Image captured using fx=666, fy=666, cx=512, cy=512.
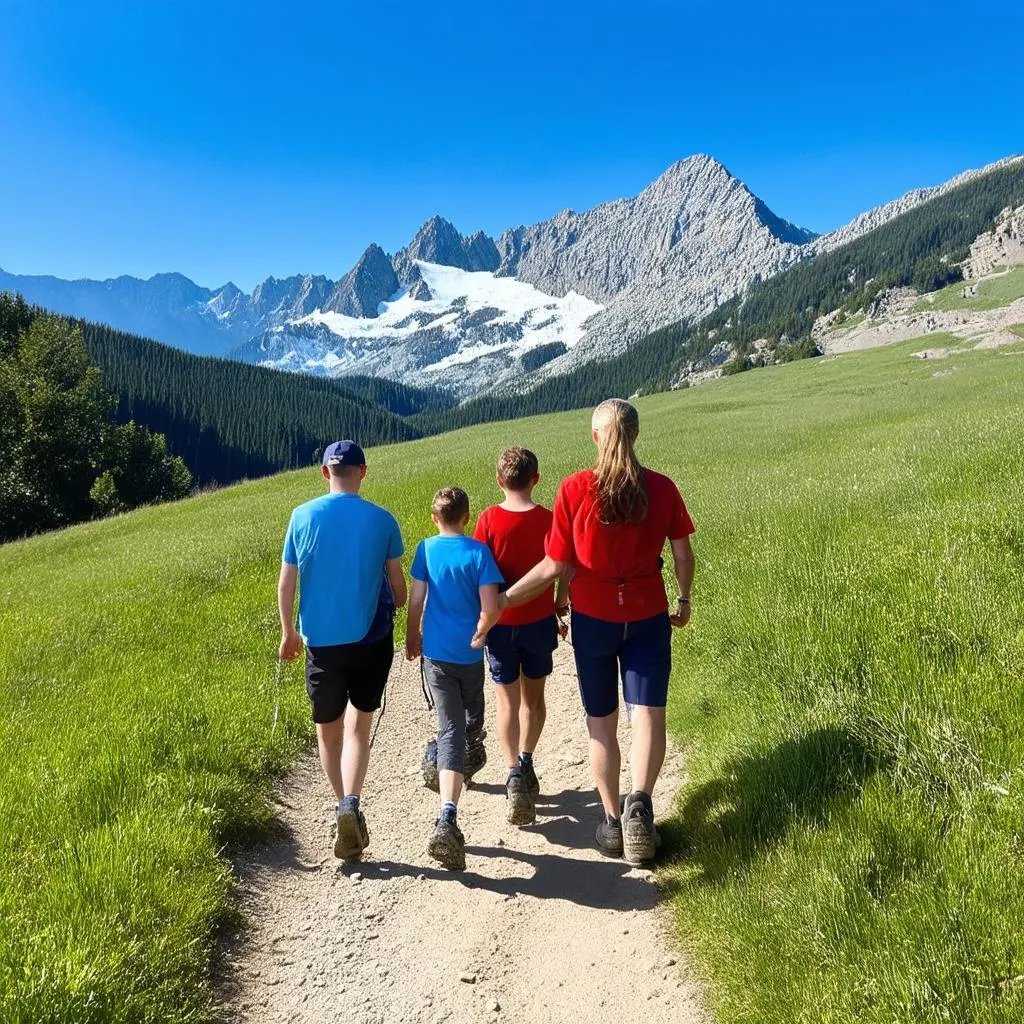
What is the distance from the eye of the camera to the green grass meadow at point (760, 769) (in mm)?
3525

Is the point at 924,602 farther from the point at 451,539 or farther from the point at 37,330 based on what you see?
the point at 37,330

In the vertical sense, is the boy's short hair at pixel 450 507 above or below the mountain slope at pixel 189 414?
below

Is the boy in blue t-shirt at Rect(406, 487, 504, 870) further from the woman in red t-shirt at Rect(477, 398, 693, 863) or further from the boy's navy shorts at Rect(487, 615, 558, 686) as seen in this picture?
the woman in red t-shirt at Rect(477, 398, 693, 863)

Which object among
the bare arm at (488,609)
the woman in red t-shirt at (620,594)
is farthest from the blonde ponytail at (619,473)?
the bare arm at (488,609)

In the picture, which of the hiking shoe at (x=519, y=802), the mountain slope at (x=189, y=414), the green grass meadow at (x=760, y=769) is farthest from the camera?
the mountain slope at (x=189, y=414)

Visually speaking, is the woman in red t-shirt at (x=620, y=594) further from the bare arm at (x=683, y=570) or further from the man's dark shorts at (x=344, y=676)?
the man's dark shorts at (x=344, y=676)

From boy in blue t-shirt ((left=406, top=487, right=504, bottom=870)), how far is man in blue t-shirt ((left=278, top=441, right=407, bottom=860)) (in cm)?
30

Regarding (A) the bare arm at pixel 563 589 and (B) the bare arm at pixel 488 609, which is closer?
A: (A) the bare arm at pixel 563 589

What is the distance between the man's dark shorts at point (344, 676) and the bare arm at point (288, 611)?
154 mm

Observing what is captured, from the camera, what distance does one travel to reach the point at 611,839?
541 centimetres

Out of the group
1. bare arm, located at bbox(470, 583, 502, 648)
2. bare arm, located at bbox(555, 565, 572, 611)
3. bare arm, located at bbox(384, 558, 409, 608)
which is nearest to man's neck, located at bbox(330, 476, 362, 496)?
bare arm, located at bbox(384, 558, 409, 608)

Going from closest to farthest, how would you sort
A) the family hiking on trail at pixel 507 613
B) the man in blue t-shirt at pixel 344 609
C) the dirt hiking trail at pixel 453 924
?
the dirt hiking trail at pixel 453 924 < the family hiking on trail at pixel 507 613 < the man in blue t-shirt at pixel 344 609

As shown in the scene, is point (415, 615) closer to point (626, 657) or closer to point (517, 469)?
point (517, 469)

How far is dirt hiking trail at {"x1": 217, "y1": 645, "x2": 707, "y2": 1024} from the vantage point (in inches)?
167
